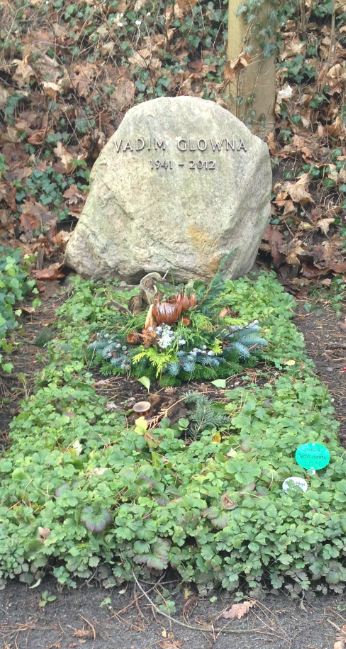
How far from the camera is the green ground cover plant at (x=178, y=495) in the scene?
11.1 feet

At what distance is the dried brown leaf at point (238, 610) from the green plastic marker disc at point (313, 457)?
70 cm

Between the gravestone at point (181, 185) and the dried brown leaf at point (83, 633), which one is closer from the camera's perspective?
the dried brown leaf at point (83, 633)

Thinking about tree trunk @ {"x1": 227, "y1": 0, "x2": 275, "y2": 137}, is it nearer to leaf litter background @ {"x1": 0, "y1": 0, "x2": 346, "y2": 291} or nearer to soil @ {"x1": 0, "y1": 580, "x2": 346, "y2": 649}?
leaf litter background @ {"x1": 0, "y1": 0, "x2": 346, "y2": 291}

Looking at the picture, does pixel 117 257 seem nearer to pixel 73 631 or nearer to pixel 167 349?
pixel 167 349

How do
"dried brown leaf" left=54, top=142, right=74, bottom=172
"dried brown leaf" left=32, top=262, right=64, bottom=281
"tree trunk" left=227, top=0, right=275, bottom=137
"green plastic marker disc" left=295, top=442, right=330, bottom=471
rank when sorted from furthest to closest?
"dried brown leaf" left=54, top=142, right=74, bottom=172 → "tree trunk" left=227, top=0, right=275, bottom=137 → "dried brown leaf" left=32, top=262, right=64, bottom=281 → "green plastic marker disc" left=295, top=442, right=330, bottom=471

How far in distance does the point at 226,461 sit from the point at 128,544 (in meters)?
0.67

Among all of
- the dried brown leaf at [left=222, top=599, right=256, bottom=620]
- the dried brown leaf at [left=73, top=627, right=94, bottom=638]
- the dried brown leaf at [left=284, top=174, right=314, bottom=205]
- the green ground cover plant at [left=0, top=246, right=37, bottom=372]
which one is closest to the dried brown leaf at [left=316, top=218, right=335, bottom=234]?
the dried brown leaf at [left=284, top=174, right=314, bottom=205]

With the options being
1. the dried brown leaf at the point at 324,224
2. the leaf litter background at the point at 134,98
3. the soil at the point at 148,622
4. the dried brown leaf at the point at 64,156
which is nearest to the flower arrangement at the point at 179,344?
the soil at the point at 148,622

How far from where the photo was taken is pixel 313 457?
3.75m

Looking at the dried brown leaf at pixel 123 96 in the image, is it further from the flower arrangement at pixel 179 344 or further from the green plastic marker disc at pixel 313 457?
the green plastic marker disc at pixel 313 457

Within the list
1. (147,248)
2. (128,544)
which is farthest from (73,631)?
(147,248)

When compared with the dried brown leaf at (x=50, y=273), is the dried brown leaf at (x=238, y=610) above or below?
above

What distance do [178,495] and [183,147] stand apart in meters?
3.31

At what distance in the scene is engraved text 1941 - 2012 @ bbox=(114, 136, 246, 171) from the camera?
6.19 meters
